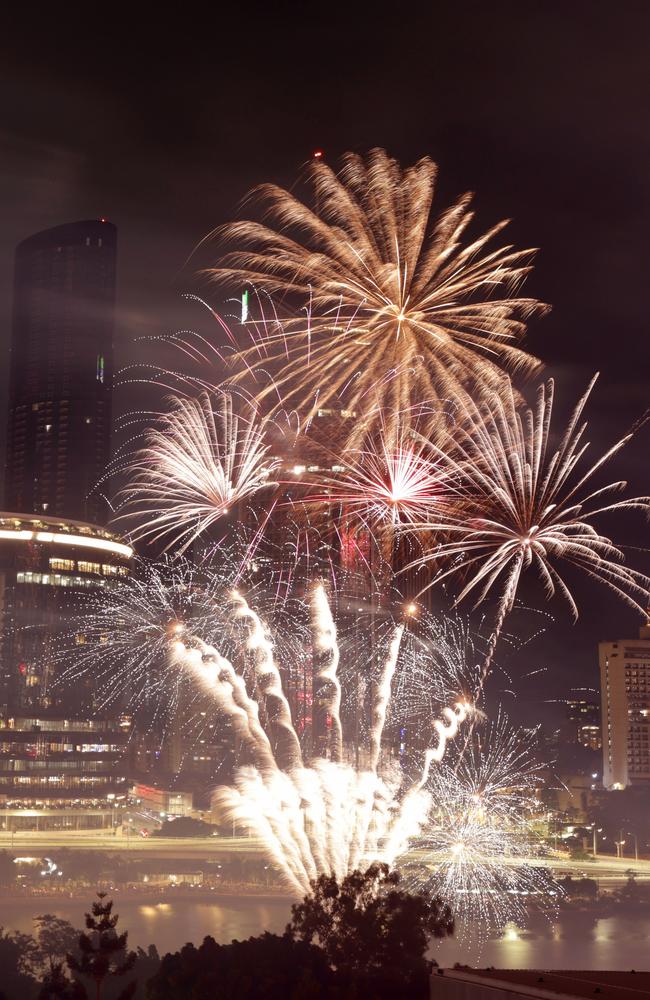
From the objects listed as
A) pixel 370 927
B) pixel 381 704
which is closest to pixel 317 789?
pixel 381 704

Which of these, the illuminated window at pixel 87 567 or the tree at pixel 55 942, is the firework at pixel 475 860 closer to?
the tree at pixel 55 942

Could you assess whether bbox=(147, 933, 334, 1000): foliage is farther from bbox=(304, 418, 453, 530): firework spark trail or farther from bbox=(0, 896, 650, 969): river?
bbox=(0, 896, 650, 969): river

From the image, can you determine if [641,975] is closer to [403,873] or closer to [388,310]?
[388,310]

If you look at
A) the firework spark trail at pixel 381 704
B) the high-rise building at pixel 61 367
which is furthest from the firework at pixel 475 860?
the high-rise building at pixel 61 367

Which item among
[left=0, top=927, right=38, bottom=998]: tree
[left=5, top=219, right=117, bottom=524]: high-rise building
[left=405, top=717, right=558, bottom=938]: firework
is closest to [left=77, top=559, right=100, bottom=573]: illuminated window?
[left=405, top=717, right=558, bottom=938]: firework

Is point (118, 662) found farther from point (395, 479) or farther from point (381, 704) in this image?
point (395, 479)

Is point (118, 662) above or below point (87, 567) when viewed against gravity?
below
